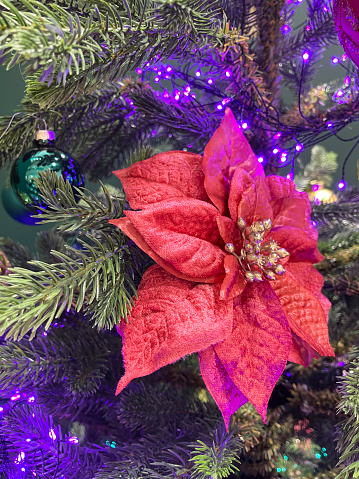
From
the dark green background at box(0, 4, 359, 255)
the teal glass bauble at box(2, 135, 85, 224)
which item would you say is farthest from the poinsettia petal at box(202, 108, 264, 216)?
the dark green background at box(0, 4, 359, 255)

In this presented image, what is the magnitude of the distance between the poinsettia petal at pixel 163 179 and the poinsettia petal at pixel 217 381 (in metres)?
0.09

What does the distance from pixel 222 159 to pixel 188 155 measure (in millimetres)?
A: 20

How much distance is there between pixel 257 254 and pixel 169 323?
64mm

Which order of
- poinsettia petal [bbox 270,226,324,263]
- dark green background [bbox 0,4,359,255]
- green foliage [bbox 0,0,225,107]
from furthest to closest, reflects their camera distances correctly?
dark green background [bbox 0,4,359,255], poinsettia petal [bbox 270,226,324,263], green foliage [bbox 0,0,225,107]

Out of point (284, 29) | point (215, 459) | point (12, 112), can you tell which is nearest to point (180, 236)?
point (215, 459)

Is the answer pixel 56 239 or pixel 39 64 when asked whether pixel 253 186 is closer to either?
pixel 39 64

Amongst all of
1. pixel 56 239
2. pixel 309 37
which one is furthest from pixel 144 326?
pixel 309 37

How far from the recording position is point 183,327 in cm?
18

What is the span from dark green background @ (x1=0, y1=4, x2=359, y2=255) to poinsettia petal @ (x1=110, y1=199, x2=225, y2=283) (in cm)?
43

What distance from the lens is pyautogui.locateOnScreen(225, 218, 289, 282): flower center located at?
0.69 ft

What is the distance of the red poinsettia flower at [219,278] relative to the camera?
0.19m

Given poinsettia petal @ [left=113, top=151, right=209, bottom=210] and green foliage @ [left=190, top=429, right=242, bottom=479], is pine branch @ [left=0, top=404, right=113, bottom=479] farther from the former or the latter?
poinsettia petal @ [left=113, top=151, right=209, bottom=210]

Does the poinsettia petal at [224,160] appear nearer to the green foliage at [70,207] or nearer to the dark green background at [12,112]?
the green foliage at [70,207]

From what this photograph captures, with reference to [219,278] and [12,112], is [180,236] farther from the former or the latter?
[12,112]
